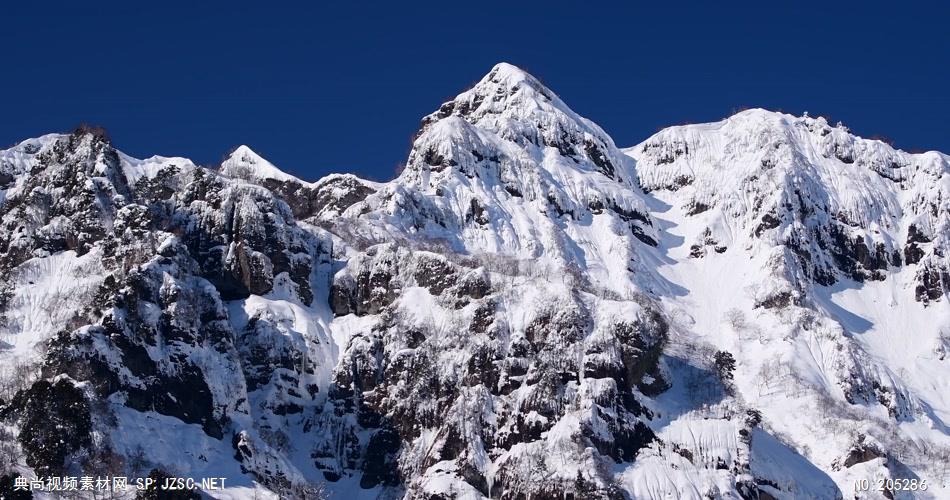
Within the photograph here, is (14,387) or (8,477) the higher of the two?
(14,387)

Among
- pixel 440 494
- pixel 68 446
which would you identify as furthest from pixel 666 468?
pixel 68 446

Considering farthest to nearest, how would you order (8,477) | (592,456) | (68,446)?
(592,456), (68,446), (8,477)

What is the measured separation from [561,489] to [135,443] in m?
51.2

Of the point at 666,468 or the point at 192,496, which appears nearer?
the point at 192,496

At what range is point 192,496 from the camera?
185 meters

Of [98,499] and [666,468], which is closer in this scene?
[98,499]

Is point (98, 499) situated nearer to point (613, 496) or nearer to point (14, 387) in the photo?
point (14, 387)

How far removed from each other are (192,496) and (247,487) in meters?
10.4

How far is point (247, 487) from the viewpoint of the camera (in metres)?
194

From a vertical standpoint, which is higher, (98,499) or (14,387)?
(14,387)

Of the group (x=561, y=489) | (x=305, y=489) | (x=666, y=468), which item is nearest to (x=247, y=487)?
(x=305, y=489)

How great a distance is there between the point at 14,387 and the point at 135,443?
1898 cm

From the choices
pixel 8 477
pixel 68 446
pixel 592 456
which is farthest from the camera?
pixel 592 456

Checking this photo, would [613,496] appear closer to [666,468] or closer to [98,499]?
[666,468]
